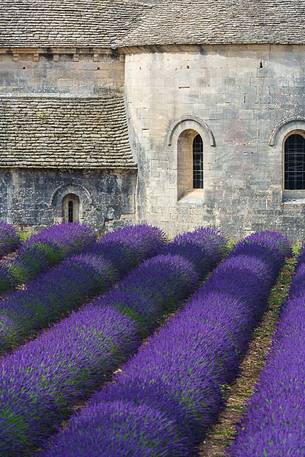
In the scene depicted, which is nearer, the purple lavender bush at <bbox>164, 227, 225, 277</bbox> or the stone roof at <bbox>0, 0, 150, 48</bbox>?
the purple lavender bush at <bbox>164, 227, 225, 277</bbox>

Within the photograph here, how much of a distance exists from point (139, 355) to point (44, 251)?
6907mm

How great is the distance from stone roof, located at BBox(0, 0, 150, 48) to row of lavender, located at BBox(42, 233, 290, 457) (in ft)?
33.9

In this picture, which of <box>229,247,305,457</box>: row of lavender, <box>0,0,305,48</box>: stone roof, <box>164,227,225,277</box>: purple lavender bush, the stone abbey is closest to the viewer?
<box>229,247,305,457</box>: row of lavender

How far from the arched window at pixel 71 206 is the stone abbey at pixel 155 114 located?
0.09 ft

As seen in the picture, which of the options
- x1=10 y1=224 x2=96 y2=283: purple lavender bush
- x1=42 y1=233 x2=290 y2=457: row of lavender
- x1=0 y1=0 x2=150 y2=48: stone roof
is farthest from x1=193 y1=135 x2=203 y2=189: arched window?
x1=42 y1=233 x2=290 y2=457: row of lavender

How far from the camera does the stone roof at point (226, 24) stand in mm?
19297

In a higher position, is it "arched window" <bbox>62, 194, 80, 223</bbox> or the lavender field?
"arched window" <bbox>62, 194, 80, 223</bbox>

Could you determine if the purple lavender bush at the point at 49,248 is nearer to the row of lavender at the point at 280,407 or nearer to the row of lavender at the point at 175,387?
the row of lavender at the point at 175,387

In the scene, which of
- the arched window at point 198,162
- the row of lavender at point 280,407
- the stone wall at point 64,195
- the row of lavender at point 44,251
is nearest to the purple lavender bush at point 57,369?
the row of lavender at point 280,407

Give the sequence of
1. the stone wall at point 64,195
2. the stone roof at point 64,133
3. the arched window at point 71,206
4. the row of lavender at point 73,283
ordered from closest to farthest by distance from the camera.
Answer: the row of lavender at point 73,283 → the stone roof at point 64,133 → the stone wall at point 64,195 → the arched window at point 71,206

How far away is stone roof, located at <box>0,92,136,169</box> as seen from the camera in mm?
20750

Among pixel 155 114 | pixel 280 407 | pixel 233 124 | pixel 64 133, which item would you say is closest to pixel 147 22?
pixel 155 114

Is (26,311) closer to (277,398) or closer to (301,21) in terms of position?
(277,398)

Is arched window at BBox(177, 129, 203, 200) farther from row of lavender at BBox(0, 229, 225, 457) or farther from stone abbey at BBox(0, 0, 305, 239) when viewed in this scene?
row of lavender at BBox(0, 229, 225, 457)
